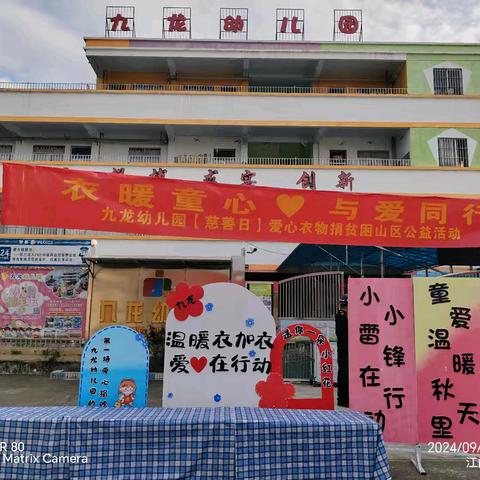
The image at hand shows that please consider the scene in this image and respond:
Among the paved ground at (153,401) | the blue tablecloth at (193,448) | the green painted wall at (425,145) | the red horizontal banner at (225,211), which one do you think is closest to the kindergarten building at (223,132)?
the green painted wall at (425,145)

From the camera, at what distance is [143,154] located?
1833 centimetres

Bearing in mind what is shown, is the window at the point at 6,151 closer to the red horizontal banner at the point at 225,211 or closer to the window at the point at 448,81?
the red horizontal banner at the point at 225,211

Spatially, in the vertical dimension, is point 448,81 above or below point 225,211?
above

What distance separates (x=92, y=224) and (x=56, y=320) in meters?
9.74

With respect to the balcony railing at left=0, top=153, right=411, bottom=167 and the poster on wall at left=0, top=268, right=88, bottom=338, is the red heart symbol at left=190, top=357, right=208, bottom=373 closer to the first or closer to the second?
the poster on wall at left=0, top=268, right=88, bottom=338

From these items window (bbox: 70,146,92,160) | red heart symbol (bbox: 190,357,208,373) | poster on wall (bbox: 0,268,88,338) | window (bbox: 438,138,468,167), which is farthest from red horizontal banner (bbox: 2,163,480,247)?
window (bbox: 70,146,92,160)

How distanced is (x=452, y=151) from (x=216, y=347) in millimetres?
14505

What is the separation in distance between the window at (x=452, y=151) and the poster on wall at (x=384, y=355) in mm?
12981

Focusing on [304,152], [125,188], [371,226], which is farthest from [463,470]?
[304,152]

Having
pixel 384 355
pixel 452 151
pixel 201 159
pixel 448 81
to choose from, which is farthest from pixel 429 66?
pixel 384 355

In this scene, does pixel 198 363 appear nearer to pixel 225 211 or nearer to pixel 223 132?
pixel 225 211

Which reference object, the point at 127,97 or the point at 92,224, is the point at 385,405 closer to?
the point at 92,224

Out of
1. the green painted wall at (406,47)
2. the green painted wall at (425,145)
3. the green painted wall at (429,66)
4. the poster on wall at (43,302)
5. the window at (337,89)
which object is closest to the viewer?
the poster on wall at (43,302)

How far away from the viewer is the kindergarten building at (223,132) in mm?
13602
